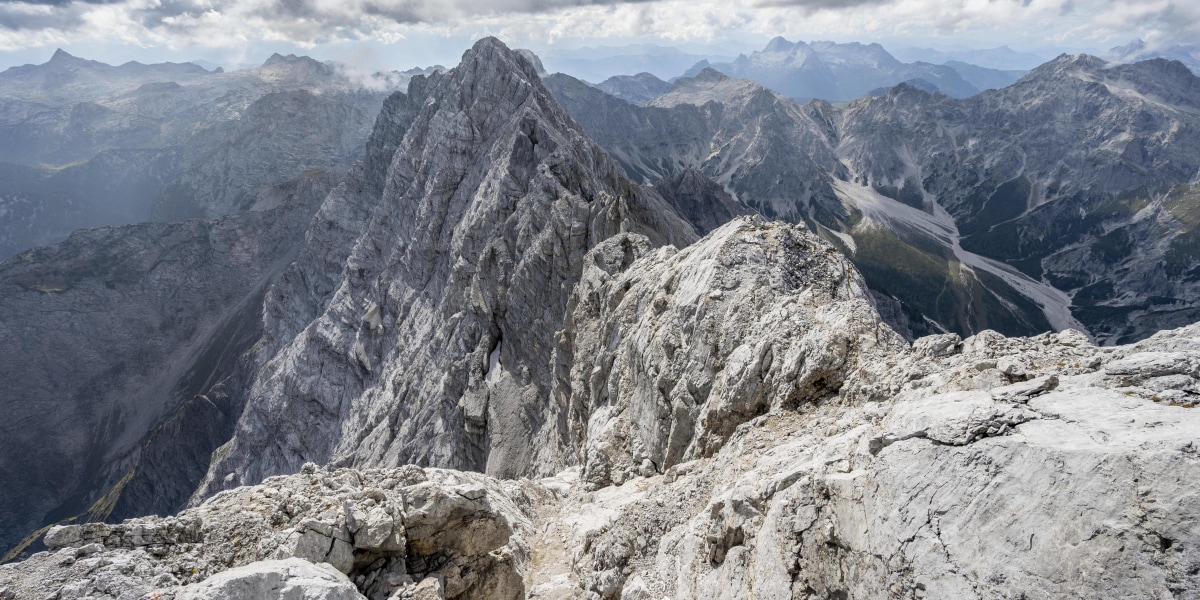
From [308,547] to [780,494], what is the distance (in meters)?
14.5

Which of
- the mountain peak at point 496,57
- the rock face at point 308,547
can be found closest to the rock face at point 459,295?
the mountain peak at point 496,57

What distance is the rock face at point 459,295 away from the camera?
2189 inches

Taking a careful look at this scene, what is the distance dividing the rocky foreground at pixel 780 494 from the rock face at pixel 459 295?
23200mm

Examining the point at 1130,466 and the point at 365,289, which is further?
the point at 365,289

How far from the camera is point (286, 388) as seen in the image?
102062 mm

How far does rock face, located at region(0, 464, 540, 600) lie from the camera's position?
14344 millimetres

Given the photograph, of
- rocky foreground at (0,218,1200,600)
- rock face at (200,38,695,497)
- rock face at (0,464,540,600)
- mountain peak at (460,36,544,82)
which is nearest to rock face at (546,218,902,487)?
rocky foreground at (0,218,1200,600)

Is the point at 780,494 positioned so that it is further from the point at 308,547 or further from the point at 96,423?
the point at 96,423

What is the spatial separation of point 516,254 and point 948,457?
53.1 m

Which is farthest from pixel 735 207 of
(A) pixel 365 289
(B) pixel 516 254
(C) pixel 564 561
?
(C) pixel 564 561

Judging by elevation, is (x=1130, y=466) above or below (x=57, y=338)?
above

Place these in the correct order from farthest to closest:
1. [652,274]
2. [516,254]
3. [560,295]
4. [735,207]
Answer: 1. [735,207]
2. [516,254]
3. [560,295]
4. [652,274]

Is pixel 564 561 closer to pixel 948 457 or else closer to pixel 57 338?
pixel 948 457

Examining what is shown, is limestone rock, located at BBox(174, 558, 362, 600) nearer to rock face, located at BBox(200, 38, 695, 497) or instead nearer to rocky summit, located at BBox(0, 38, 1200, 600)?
rocky summit, located at BBox(0, 38, 1200, 600)
